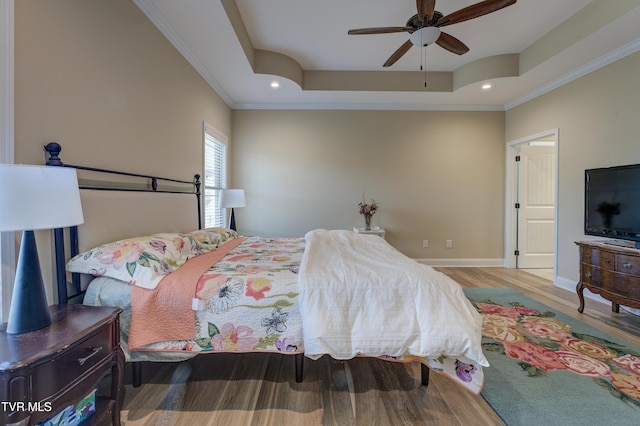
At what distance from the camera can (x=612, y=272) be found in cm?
242

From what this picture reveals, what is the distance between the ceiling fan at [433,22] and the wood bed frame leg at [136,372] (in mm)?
2982

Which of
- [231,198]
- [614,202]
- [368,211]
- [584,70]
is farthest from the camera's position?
[368,211]

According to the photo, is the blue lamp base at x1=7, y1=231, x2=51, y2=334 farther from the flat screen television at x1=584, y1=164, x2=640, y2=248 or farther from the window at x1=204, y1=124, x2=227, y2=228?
the flat screen television at x1=584, y1=164, x2=640, y2=248

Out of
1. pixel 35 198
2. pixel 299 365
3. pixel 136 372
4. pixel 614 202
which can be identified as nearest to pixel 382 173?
pixel 614 202

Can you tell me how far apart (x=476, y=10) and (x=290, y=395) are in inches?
120

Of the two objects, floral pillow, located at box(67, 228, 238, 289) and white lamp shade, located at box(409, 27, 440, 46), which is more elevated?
white lamp shade, located at box(409, 27, 440, 46)

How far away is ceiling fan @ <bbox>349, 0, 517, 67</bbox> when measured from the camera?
1981mm

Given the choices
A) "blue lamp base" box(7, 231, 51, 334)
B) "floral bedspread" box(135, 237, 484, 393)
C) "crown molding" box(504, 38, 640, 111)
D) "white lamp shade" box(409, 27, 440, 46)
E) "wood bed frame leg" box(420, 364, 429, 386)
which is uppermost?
"crown molding" box(504, 38, 640, 111)

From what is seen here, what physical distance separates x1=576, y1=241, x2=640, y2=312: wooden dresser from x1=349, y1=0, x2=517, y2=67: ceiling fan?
2.34 m

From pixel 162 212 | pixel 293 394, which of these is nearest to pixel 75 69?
pixel 162 212

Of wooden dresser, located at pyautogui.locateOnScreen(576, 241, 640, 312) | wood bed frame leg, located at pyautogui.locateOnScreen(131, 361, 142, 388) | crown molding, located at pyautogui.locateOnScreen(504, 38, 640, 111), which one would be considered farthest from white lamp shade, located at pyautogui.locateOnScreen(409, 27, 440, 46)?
wood bed frame leg, located at pyautogui.locateOnScreen(131, 361, 142, 388)

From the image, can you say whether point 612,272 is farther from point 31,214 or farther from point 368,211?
point 31,214

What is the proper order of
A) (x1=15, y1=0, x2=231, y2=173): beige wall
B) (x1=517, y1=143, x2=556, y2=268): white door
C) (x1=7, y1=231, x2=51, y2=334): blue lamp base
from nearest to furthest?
(x1=7, y1=231, x2=51, y2=334): blue lamp base → (x1=15, y1=0, x2=231, y2=173): beige wall → (x1=517, y1=143, x2=556, y2=268): white door

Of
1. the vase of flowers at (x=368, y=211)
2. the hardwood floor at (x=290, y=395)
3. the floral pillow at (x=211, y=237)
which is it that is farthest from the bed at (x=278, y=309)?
the vase of flowers at (x=368, y=211)
